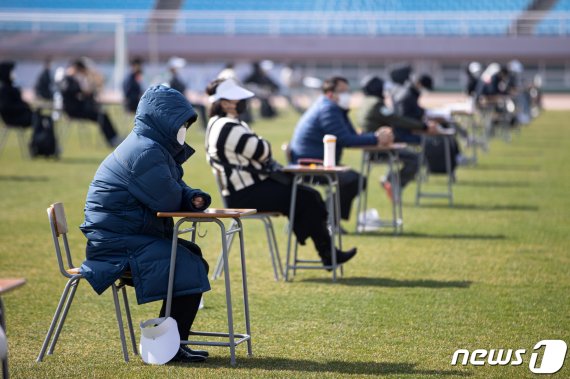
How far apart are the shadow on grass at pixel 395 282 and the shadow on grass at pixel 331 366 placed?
247cm

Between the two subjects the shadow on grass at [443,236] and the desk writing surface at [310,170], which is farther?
the shadow on grass at [443,236]

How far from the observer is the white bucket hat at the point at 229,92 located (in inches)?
324

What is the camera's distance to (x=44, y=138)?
20.1 m

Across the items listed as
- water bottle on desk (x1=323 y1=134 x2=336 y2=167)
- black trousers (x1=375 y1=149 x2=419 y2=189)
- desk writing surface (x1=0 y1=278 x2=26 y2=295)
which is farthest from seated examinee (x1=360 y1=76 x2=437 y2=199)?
desk writing surface (x1=0 y1=278 x2=26 y2=295)

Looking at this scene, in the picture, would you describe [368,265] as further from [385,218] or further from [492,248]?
[385,218]

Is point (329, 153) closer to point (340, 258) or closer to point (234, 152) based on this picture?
point (340, 258)

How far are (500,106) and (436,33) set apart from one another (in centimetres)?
2549

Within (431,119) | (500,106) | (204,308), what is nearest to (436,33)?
(500,106)

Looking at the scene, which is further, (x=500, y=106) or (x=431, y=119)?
(x=500, y=106)

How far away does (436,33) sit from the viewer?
169 feet

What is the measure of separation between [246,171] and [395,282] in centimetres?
137

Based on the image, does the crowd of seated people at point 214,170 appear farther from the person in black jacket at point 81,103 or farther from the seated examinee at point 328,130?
the person in black jacket at point 81,103

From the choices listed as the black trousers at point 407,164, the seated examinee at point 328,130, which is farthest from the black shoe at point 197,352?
the black trousers at point 407,164
